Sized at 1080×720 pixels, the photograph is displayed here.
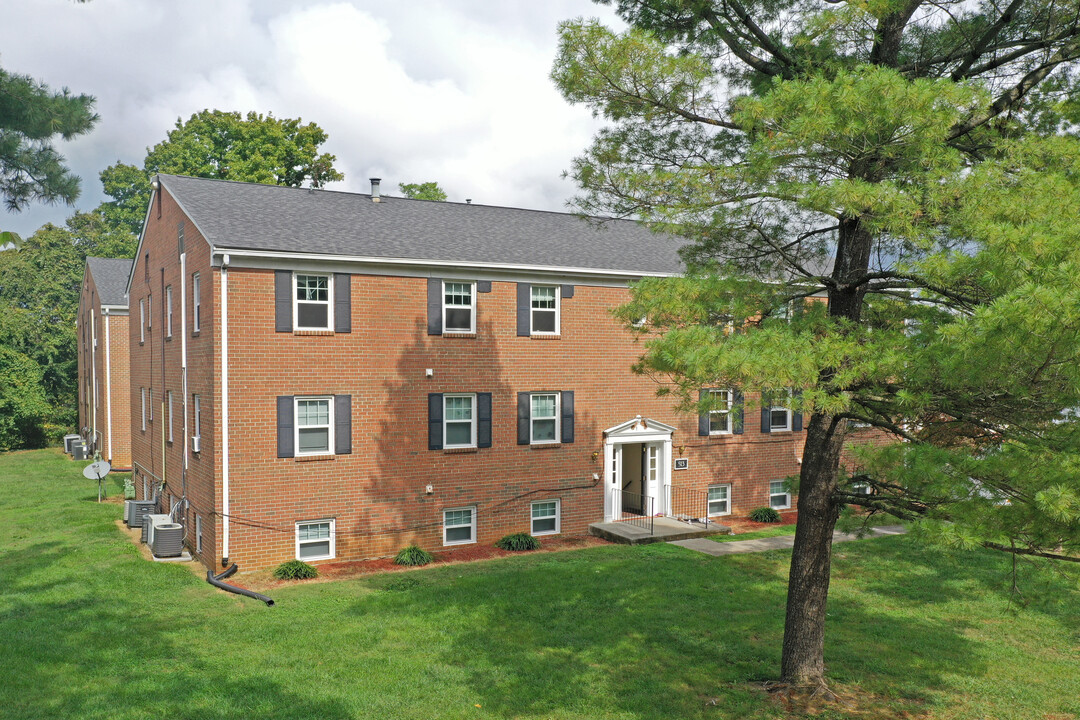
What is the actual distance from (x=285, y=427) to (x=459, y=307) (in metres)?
4.95

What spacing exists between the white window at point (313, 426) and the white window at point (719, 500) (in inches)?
440

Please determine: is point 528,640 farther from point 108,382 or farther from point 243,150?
point 243,150

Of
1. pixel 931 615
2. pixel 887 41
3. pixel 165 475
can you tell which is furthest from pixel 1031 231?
pixel 165 475

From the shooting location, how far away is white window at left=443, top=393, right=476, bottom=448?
18797 mm

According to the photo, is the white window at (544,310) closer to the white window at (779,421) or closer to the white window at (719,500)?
the white window at (719,500)

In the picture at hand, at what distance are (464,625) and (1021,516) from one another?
8.64 metres

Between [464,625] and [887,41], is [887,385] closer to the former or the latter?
[887,41]

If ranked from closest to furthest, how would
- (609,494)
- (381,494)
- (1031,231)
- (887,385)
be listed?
(1031,231) → (887,385) → (381,494) → (609,494)

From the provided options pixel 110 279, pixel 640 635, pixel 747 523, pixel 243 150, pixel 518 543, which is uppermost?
pixel 243 150

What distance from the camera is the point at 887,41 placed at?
30.3 feet

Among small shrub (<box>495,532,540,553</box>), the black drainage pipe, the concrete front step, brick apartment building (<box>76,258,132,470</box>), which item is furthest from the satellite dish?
the concrete front step

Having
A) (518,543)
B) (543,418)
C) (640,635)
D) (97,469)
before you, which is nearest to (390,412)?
(543,418)

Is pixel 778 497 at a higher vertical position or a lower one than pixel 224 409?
lower

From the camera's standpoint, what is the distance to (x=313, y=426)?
17.3 m
